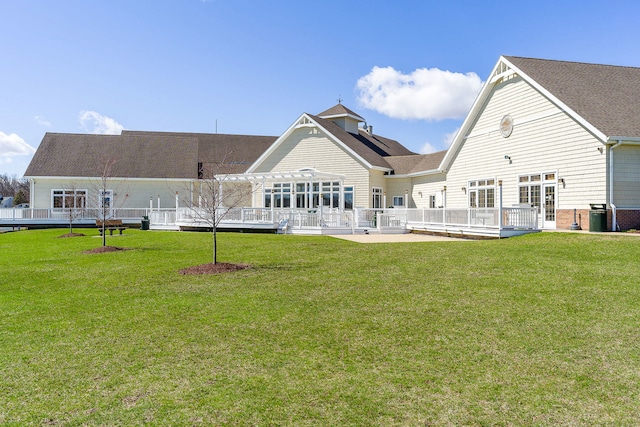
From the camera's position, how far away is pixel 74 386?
4633 millimetres

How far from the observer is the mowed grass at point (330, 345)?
414 cm

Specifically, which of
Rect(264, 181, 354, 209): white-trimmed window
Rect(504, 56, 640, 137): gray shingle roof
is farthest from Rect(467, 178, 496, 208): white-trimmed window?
Rect(264, 181, 354, 209): white-trimmed window

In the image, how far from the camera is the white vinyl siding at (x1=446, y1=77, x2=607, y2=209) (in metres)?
17.2

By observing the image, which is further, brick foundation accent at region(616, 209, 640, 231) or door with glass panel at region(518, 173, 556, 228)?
door with glass panel at region(518, 173, 556, 228)

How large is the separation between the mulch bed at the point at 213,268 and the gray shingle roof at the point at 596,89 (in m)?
13.5

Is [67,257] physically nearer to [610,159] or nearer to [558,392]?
[558,392]

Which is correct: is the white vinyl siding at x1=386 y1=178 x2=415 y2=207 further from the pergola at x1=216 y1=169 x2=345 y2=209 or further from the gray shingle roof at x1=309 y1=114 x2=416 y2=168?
the pergola at x1=216 y1=169 x2=345 y2=209

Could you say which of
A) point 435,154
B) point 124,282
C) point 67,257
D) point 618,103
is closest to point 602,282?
point 124,282

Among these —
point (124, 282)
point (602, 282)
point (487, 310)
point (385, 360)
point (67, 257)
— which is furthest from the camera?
point (67, 257)

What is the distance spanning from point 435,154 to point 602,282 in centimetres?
2173

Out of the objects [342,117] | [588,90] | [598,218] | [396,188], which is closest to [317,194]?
[396,188]

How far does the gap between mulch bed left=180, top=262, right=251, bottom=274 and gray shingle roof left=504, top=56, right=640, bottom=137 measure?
44.2 ft

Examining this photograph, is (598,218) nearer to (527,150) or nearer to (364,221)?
(527,150)

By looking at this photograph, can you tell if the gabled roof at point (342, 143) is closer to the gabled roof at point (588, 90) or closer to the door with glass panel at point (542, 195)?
the gabled roof at point (588, 90)
